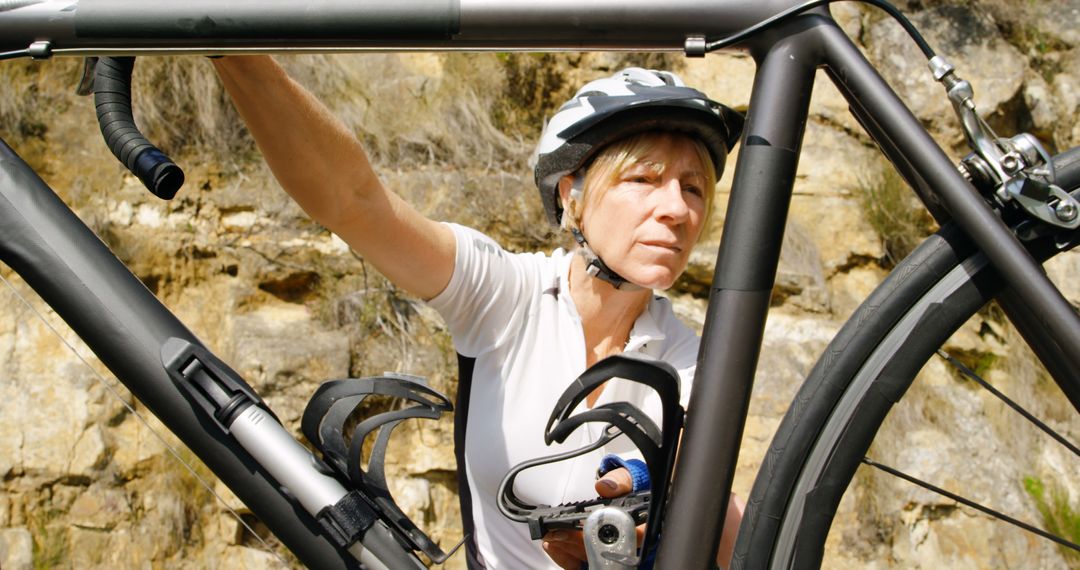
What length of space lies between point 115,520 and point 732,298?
3085 millimetres

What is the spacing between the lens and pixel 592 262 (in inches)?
58.8

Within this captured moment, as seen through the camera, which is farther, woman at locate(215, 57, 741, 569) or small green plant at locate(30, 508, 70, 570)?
small green plant at locate(30, 508, 70, 570)

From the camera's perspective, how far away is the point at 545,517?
1233mm

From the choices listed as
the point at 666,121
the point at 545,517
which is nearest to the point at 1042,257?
the point at 666,121

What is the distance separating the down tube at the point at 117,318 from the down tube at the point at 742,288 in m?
0.47

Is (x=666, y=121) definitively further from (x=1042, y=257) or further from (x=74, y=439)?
(x=74, y=439)

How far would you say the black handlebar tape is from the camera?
1117 mm

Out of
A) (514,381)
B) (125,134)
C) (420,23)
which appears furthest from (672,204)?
(125,134)

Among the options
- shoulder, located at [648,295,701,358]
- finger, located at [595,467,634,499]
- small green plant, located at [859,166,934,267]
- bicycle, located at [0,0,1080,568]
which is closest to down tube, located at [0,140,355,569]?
bicycle, located at [0,0,1080,568]

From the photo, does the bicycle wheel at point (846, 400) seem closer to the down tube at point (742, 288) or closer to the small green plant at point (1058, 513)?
the down tube at point (742, 288)

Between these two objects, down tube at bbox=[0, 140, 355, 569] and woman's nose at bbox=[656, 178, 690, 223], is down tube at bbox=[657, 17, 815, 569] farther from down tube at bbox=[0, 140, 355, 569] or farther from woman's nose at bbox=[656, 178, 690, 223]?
down tube at bbox=[0, 140, 355, 569]

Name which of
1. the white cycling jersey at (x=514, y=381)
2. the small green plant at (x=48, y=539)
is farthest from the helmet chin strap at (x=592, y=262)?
the small green plant at (x=48, y=539)

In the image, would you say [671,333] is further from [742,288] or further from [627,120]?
[742,288]

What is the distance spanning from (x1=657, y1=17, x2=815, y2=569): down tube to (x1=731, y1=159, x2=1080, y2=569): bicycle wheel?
0.23 ft
